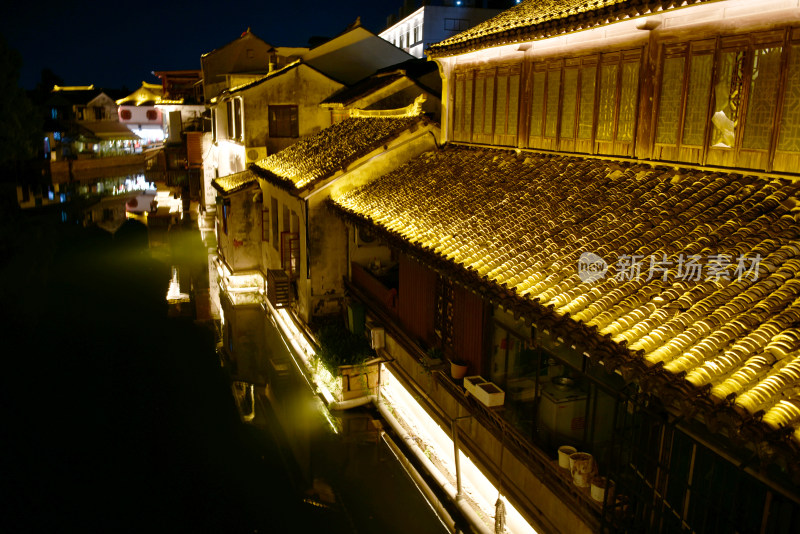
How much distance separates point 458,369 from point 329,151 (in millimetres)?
10669

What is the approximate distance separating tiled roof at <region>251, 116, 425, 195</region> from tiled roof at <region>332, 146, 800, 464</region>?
161 inches

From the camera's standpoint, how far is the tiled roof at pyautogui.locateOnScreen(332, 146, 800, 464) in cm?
491

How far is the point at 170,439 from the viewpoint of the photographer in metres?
14.2

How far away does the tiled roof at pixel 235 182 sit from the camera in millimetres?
23916

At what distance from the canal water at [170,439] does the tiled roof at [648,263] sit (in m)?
5.20

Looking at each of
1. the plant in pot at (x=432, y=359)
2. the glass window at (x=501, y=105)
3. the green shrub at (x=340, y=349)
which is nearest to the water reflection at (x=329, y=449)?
the green shrub at (x=340, y=349)

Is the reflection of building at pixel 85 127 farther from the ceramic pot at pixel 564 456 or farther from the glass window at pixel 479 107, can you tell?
the ceramic pot at pixel 564 456

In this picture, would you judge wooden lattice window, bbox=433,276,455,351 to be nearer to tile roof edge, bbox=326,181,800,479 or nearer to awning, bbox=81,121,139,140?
tile roof edge, bbox=326,181,800,479

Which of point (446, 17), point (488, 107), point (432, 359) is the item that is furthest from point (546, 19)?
point (446, 17)

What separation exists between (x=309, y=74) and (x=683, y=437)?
24.2 m

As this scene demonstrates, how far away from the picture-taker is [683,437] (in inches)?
238

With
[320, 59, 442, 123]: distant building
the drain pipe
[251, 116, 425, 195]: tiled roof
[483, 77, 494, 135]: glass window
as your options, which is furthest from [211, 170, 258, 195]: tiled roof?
the drain pipe

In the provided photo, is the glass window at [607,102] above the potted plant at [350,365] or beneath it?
above

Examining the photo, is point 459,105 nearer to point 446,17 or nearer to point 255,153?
point 255,153
